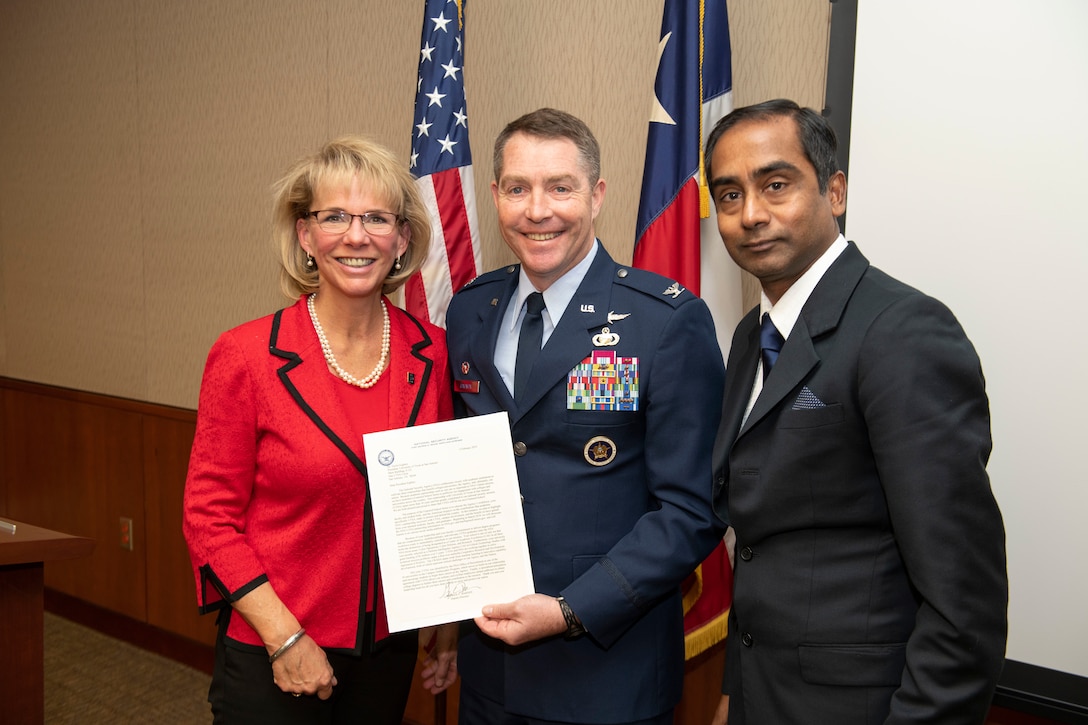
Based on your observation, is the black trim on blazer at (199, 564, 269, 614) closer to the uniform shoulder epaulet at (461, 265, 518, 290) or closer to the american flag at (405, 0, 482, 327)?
the uniform shoulder epaulet at (461, 265, 518, 290)

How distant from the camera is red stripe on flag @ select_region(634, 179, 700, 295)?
2.24 m

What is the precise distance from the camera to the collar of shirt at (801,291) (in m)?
1.35

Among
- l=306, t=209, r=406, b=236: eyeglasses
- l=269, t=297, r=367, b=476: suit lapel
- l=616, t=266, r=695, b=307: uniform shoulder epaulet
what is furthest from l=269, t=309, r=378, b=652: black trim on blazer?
l=616, t=266, r=695, b=307: uniform shoulder epaulet

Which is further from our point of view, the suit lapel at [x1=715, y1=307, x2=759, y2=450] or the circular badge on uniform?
the circular badge on uniform

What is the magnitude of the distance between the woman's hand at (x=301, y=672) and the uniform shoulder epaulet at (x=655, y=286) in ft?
3.14

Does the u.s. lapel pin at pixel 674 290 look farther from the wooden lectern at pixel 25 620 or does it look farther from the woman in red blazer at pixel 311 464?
the wooden lectern at pixel 25 620

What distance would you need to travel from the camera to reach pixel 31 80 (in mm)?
4531

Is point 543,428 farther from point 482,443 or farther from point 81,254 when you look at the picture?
point 81,254

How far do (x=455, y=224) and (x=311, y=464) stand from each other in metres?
1.20

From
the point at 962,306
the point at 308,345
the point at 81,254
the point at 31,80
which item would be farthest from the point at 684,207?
the point at 31,80

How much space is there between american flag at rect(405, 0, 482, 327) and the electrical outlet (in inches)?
99.7

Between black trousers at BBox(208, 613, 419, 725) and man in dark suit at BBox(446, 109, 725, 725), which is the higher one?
man in dark suit at BBox(446, 109, 725, 725)

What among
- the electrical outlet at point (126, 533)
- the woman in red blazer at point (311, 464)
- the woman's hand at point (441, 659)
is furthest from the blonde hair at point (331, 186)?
the electrical outlet at point (126, 533)
